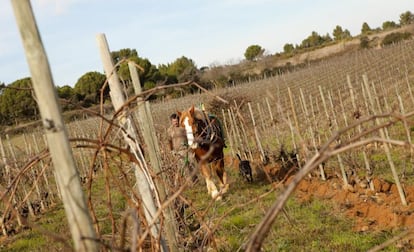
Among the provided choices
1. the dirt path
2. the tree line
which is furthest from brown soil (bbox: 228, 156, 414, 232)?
the tree line

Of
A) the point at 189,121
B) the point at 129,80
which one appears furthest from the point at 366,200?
the point at 129,80

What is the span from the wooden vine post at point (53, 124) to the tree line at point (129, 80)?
0.76 feet

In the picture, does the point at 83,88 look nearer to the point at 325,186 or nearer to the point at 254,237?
the point at 325,186

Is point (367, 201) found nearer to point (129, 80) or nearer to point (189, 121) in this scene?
point (189, 121)

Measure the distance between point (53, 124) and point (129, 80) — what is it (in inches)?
127

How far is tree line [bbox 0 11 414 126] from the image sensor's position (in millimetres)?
2156

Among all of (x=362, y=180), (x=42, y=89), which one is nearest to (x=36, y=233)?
(x=362, y=180)

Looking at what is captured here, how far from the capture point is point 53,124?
3.89 ft

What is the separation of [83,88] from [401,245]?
31025 mm

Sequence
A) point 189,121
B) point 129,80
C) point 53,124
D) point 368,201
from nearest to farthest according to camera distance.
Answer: point 53,124, point 129,80, point 368,201, point 189,121

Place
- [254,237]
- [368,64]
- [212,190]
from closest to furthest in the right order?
[254,237] < [212,190] < [368,64]

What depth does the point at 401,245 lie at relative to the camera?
449 centimetres

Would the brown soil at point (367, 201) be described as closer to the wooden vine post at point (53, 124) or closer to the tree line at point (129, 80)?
the tree line at point (129, 80)

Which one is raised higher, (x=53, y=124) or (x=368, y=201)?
(x=53, y=124)
